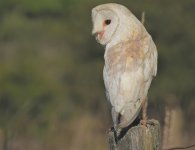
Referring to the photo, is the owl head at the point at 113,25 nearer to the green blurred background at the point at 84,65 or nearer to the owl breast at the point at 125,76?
the owl breast at the point at 125,76

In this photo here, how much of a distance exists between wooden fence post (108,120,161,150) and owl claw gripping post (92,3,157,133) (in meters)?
0.06

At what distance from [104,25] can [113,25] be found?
8 cm

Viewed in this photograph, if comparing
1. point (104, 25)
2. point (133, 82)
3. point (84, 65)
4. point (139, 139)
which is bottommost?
point (84, 65)

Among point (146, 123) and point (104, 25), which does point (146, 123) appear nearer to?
point (146, 123)

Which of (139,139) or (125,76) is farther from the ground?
(125,76)

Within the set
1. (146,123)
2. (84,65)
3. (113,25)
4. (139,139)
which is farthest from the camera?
(84,65)

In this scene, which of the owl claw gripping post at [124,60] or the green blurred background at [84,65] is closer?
the owl claw gripping post at [124,60]

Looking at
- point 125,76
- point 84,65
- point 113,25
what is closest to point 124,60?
point 125,76

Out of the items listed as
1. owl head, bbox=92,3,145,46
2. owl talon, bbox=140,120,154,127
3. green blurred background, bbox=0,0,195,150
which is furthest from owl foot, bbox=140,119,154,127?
Result: green blurred background, bbox=0,0,195,150

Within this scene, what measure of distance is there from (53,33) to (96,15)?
75.7ft

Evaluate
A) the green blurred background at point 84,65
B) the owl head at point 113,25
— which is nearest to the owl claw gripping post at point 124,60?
the owl head at point 113,25

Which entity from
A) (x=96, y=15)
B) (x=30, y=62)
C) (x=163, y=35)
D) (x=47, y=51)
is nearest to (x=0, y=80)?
(x=30, y=62)

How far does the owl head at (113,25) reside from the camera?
436 centimetres

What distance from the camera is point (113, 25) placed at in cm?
438
